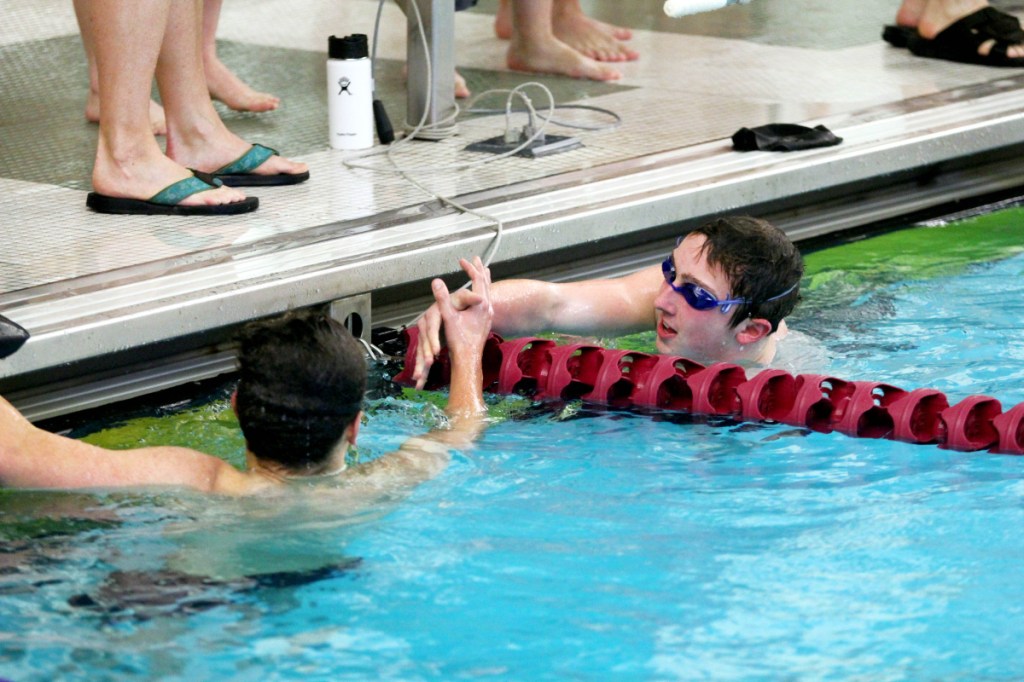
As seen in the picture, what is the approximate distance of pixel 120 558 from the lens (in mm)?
2910

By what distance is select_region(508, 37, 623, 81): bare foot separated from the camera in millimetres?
6152

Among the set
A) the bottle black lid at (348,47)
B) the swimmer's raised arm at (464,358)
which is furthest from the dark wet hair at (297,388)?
the bottle black lid at (348,47)

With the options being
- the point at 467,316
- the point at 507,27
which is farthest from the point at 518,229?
the point at 507,27

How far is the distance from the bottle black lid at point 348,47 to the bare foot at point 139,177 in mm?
875

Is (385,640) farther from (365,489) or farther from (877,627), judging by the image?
(877,627)

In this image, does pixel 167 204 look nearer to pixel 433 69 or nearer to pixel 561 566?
pixel 433 69

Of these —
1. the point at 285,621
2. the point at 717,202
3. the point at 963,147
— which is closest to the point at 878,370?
the point at 717,202

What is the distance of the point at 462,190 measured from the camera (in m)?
4.62

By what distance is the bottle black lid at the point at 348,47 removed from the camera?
16.0 feet

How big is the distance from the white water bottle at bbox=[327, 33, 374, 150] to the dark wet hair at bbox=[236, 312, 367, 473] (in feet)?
7.13

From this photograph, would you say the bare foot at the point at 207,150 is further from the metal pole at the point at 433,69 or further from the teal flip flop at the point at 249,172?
the metal pole at the point at 433,69

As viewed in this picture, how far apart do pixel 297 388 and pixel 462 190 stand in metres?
1.88

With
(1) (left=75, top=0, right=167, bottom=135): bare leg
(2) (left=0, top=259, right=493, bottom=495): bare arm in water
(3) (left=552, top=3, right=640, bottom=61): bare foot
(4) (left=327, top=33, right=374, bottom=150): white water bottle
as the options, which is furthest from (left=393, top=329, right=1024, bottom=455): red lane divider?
(3) (left=552, top=3, right=640, bottom=61): bare foot

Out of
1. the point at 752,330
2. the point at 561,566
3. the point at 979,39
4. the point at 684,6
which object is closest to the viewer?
the point at 561,566
